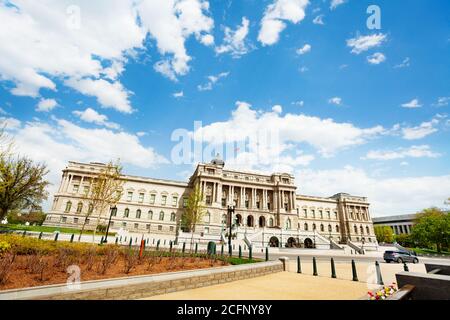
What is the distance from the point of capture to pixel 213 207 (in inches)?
2028

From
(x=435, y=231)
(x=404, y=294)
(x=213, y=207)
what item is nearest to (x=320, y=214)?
(x=435, y=231)

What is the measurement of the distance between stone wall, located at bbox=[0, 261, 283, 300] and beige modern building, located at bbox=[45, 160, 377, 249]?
1314 inches

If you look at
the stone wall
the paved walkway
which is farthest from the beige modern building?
the stone wall

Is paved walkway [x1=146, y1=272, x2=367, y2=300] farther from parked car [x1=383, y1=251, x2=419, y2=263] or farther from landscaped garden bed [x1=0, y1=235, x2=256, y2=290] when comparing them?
parked car [x1=383, y1=251, x2=419, y2=263]

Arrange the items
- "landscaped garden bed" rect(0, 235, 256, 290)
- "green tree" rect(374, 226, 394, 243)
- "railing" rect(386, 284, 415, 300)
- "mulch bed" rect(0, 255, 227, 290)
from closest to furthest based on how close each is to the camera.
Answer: "railing" rect(386, 284, 415, 300) < "mulch bed" rect(0, 255, 227, 290) < "landscaped garden bed" rect(0, 235, 256, 290) < "green tree" rect(374, 226, 394, 243)

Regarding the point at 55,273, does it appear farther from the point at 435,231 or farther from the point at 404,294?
the point at 435,231

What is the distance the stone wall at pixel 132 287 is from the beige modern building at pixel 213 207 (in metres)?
33.4

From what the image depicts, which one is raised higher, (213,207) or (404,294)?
(213,207)

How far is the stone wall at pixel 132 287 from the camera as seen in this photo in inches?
180

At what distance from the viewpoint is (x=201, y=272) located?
8.05 metres

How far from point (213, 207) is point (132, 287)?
1818 inches

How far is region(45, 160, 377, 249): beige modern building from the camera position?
157 feet

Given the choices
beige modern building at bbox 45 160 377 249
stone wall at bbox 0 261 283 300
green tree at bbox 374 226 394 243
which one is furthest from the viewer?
green tree at bbox 374 226 394 243
